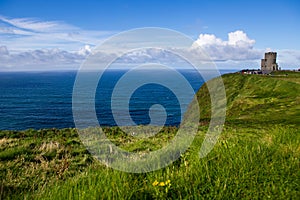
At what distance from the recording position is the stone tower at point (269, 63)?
327 ft

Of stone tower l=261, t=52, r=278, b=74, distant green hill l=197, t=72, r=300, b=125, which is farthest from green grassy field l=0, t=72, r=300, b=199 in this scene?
stone tower l=261, t=52, r=278, b=74

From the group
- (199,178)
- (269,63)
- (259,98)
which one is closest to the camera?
(199,178)

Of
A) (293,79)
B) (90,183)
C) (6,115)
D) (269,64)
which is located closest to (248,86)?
(293,79)

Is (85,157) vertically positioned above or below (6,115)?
above

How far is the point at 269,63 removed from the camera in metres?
101

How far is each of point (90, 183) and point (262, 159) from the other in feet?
8.95

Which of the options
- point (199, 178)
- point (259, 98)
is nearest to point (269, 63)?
point (259, 98)

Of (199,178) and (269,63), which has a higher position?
(269,63)

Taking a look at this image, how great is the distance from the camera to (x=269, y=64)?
101375 millimetres

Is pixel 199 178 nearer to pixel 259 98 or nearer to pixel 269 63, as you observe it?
pixel 259 98

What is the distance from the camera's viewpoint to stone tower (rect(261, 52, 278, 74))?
99.8 meters

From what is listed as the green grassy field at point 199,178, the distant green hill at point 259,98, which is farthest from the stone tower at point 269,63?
the green grassy field at point 199,178

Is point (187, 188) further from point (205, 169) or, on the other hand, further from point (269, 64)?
point (269, 64)

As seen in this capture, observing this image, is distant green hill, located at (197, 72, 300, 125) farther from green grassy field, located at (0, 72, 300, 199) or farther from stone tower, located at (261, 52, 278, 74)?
green grassy field, located at (0, 72, 300, 199)
